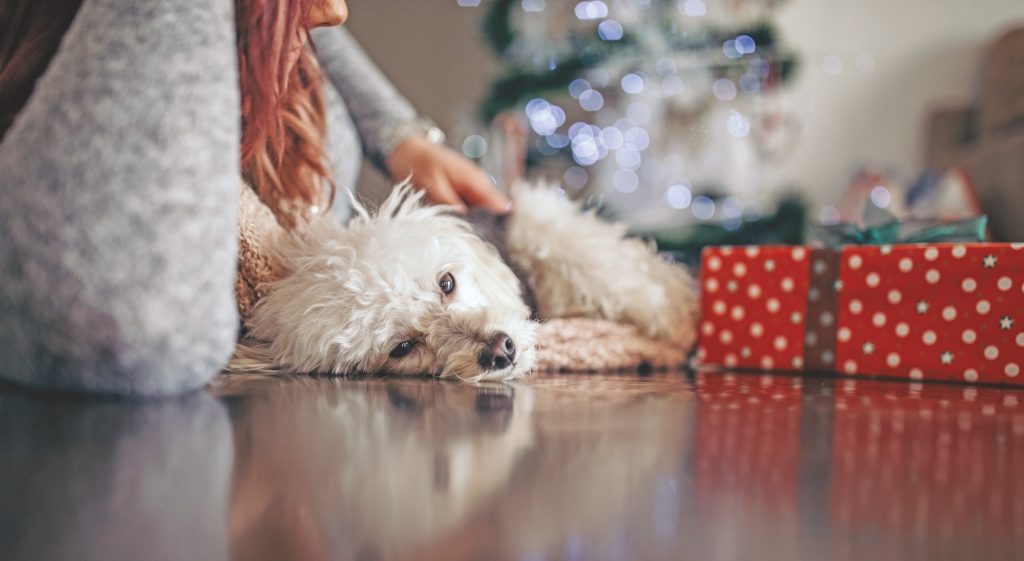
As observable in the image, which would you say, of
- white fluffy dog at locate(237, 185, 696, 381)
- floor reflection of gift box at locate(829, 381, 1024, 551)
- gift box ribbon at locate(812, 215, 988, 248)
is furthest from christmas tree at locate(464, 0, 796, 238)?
floor reflection of gift box at locate(829, 381, 1024, 551)

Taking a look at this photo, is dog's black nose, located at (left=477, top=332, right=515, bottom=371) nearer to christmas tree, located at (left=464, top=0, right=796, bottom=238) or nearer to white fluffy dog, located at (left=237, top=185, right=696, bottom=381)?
white fluffy dog, located at (left=237, top=185, right=696, bottom=381)

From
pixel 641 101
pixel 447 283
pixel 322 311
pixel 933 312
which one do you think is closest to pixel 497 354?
pixel 447 283

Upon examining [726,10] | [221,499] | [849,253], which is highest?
[726,10]

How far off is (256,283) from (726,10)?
372cm

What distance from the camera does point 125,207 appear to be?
627 millimetres

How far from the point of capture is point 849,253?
116 centimetres

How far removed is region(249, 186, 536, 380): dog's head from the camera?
919mm

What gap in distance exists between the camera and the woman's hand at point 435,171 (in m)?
1.33

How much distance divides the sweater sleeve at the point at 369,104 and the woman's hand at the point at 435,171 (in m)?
0.02

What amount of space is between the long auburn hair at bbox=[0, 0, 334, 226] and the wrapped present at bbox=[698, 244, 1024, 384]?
2.38ft

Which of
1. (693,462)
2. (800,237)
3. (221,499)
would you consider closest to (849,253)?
(693,462)

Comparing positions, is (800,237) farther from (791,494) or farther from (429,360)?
(791,494)

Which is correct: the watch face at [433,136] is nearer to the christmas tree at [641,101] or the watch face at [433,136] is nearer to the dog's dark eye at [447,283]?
the dog's dark eye at [447,283]

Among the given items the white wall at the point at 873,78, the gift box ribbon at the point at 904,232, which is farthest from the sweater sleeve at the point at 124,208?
the white wall at the point at 873,78
